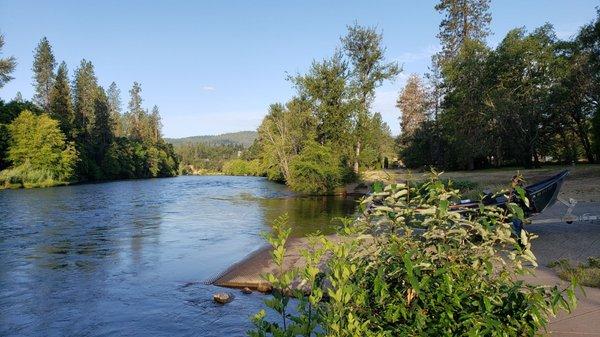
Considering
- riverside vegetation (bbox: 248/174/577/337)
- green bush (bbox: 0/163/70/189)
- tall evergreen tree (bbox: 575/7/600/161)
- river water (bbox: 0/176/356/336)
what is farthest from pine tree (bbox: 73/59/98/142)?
riverside vegetation (bbox: 248/174/577/337)

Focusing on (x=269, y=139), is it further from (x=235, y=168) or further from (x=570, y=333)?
(x=235, y=168)

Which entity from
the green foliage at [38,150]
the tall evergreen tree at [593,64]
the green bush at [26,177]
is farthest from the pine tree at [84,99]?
the tall evergreen tree at [593,64]

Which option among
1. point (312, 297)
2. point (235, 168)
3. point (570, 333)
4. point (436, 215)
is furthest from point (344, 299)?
point (235, 168)

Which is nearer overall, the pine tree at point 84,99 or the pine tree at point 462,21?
the pine tree at point 462,21

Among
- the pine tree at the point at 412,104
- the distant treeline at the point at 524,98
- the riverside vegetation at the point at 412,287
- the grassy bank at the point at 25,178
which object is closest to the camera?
the riverside vegetation at the point at 412,287

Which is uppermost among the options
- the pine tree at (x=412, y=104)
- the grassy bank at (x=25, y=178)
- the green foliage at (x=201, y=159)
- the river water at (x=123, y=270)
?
the pine tree at (x=412, y=104)

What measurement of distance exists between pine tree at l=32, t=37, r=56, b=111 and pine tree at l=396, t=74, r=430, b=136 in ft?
189

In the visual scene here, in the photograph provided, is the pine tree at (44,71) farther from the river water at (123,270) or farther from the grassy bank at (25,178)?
the river water at (123,270)

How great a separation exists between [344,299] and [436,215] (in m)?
1.15

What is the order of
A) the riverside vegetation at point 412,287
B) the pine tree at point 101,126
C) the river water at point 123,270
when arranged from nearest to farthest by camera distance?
the riverside vegetation at point 412,287, the river water at point 123,270, the pine tree at point 101,126

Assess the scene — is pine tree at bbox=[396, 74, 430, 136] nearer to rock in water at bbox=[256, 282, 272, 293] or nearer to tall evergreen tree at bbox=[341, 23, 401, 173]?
tall evergreen tree at bbox=[341, 23, 401, 173]

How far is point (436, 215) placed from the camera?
3.29 metres

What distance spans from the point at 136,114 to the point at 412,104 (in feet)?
252

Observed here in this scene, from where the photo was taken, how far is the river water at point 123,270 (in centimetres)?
812
